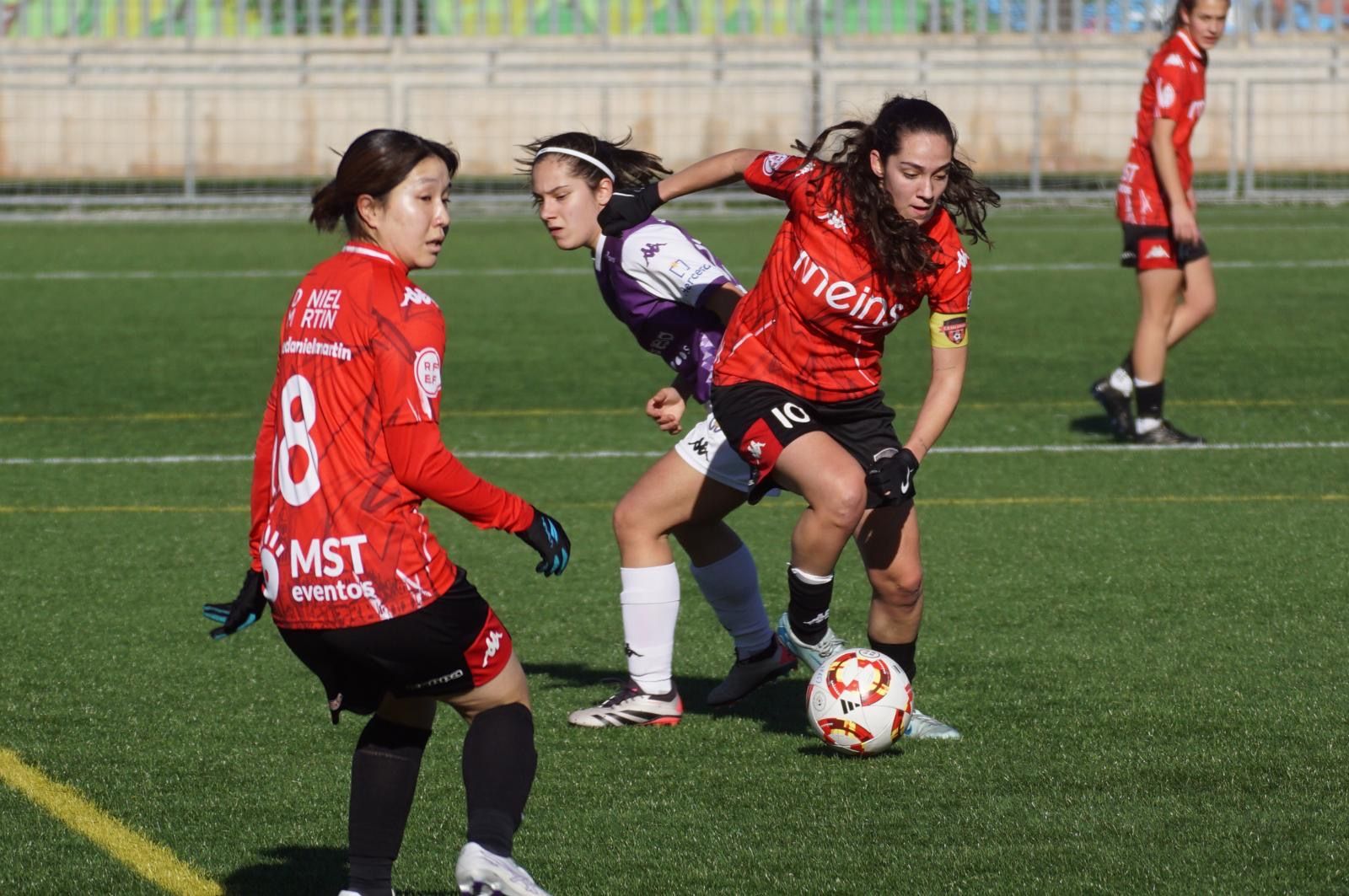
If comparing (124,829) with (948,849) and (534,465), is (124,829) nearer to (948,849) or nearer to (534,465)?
(948,849)

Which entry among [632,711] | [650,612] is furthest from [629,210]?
[632,711]

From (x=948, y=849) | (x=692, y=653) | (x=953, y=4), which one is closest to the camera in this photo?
(x=948, y=849)

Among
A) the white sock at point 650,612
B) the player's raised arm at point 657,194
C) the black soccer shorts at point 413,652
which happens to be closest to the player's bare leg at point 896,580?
the white sock at point 650,612

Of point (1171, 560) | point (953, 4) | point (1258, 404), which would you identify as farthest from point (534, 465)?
point (953, 4)

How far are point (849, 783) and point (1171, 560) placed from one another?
3063 mm

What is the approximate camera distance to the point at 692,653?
663cm

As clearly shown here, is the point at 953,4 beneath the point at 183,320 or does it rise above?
above

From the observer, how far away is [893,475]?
5.18 metres

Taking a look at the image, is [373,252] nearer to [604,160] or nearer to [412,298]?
[412,298]

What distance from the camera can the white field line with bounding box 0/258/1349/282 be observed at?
1719 centimetres

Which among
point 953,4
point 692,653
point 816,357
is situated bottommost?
point 692,653

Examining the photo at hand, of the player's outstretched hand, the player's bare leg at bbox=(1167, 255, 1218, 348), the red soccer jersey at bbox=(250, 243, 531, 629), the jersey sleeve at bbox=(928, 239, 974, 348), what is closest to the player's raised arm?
the player's outstretched hand

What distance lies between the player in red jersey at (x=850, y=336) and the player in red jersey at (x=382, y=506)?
1.60 m

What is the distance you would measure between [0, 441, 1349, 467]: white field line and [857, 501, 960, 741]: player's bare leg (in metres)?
4.67
